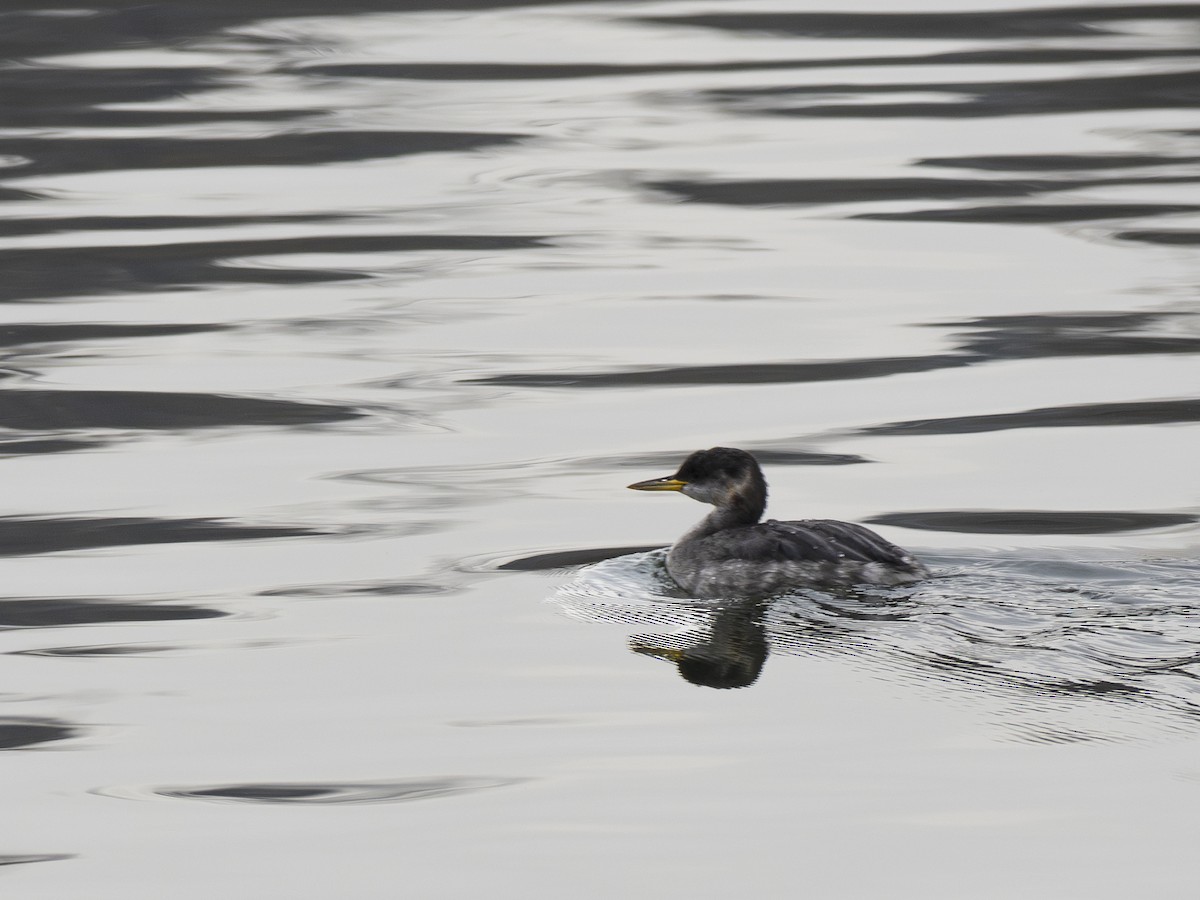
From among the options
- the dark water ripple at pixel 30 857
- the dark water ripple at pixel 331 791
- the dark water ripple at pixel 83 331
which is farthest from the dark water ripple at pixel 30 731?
the dark water ripple at pixel 83 331

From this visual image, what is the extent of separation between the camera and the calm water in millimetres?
5438

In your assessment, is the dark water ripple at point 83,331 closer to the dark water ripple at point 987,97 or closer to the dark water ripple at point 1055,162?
the dark water ripple at point 1055,162

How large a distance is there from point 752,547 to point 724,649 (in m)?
0.87

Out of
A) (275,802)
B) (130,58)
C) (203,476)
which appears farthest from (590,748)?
(130,58)

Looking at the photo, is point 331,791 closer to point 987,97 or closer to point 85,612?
point 85,612

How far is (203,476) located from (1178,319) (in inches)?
208

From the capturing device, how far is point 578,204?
14.3 m

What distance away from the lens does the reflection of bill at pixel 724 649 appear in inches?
259

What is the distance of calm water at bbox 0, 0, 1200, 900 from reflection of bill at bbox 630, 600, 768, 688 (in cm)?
2

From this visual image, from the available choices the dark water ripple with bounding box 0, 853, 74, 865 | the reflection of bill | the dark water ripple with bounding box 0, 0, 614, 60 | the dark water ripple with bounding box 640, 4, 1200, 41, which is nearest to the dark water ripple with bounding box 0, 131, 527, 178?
the dark water ripple with bounding box 0, 0, 614, 60

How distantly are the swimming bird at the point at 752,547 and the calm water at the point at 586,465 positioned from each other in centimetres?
17

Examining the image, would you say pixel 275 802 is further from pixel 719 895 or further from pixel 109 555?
pixel 109 555

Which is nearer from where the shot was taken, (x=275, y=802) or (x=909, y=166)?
(x=275, y=802)

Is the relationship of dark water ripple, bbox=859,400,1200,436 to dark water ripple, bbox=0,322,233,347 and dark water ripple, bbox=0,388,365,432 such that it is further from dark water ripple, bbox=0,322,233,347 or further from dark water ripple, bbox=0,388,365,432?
dark water ripple, bbox=0,322,233,347
